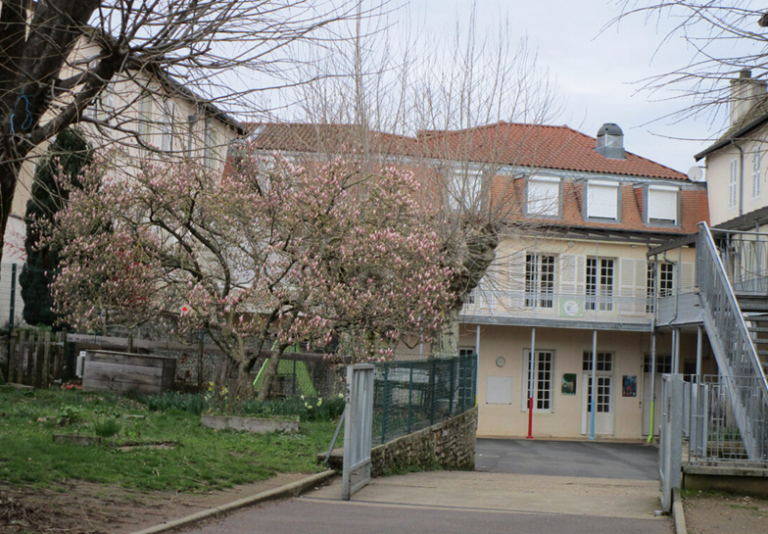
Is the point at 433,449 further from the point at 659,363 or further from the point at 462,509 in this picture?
the point at 659,363

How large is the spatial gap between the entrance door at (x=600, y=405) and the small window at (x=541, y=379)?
4.05 ft

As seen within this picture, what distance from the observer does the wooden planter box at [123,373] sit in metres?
15.9

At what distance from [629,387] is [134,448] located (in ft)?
87.7

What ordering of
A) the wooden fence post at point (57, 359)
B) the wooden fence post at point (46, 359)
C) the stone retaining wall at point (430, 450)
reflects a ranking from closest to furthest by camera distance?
the stone retaining wall at point (430, 450) → the wooden fence post at point (46, 359) → the wooden fence post at point (57, 359)

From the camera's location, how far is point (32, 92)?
6602 millimetres

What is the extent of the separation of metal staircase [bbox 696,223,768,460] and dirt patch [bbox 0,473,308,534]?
6.17 metres

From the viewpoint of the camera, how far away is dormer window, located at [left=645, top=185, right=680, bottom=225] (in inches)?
1372

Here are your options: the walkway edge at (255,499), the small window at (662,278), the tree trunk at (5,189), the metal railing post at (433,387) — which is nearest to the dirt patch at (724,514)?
the walkway edge at (255,499)

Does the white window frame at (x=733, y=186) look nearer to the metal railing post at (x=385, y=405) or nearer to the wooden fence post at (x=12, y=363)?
the metal railing post at (x=385, y=405)

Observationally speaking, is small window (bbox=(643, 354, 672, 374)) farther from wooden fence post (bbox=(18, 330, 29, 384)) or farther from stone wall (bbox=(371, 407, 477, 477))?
wooden fence post (bbox=(18, 330, 29, 384))

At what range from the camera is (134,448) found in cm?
968

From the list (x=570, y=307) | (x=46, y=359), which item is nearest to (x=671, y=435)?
(x=46, y=359)

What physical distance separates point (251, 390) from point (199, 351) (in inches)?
134

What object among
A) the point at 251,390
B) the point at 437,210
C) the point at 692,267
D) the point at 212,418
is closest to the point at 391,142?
the point at 437,210
